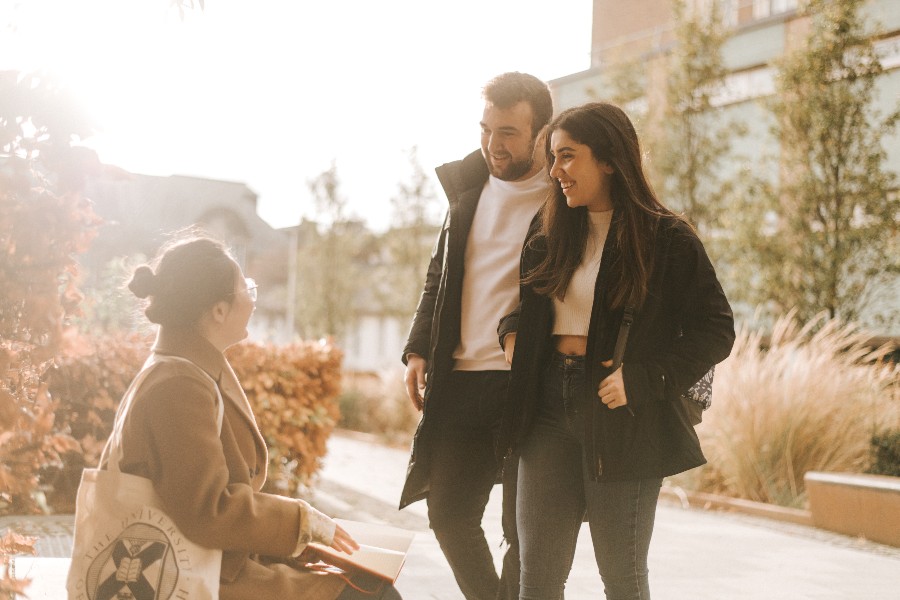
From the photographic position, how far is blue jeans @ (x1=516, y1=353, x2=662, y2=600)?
2688 millimetres

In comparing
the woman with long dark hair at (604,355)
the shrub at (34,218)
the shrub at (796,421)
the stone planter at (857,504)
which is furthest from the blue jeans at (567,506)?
the shrub at (796,421)

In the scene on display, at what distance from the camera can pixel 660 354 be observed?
2.71m

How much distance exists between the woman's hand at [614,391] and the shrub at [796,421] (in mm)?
6781

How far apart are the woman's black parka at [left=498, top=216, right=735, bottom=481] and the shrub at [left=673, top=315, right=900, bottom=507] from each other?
6.64 metres

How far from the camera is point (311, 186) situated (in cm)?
2805

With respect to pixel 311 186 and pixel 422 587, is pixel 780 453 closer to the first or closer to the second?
pixel 422 587

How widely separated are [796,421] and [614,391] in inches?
273

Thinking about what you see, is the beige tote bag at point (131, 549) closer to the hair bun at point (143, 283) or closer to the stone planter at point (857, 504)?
the hair bun at point (143, 283)

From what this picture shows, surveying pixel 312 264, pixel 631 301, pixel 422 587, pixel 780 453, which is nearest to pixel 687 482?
pixel 780 453

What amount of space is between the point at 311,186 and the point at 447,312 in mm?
25048

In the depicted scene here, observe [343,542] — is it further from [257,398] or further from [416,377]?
[257,398]

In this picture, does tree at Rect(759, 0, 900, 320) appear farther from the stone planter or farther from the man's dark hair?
the man's dark hair

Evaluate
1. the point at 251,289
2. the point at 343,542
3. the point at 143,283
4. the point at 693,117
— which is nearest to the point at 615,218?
the point at 251,289

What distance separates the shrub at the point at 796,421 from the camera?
8.99 metres
